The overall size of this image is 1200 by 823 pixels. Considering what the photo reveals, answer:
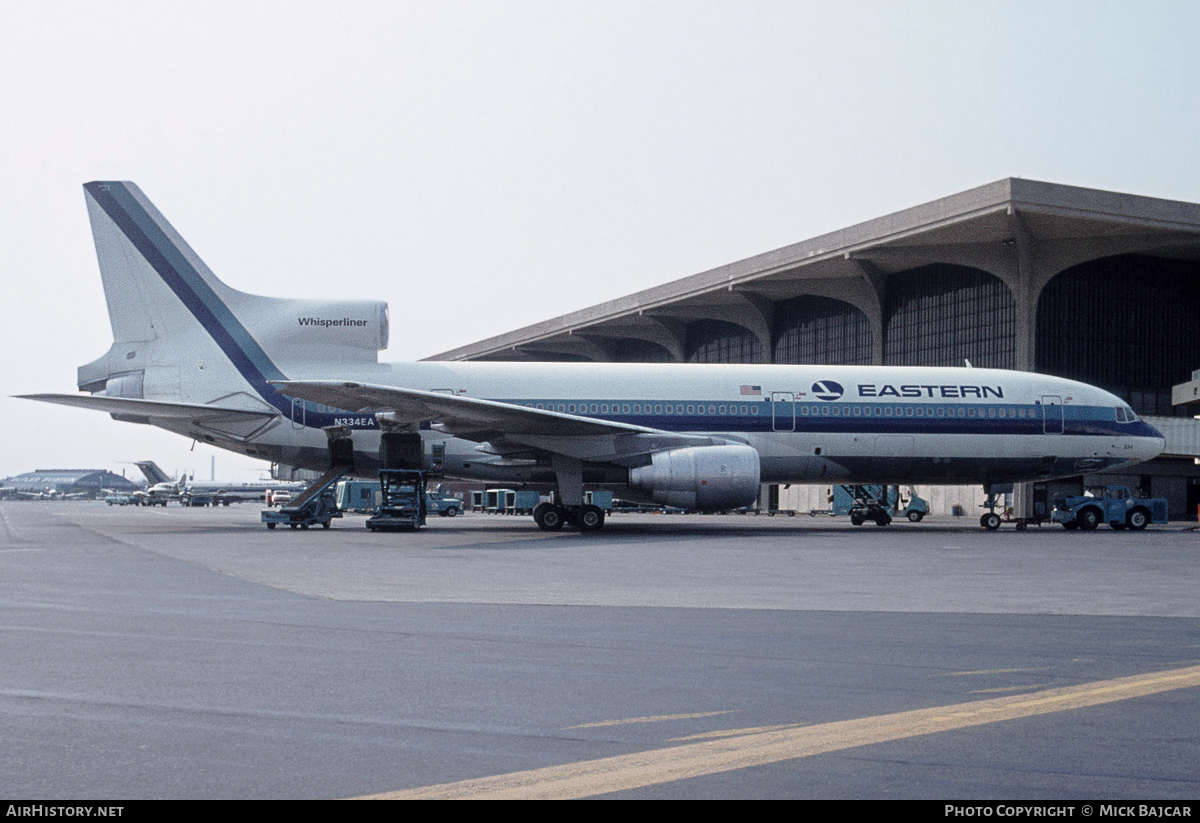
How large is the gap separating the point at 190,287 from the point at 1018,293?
118ft

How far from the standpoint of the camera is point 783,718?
5.39 metres

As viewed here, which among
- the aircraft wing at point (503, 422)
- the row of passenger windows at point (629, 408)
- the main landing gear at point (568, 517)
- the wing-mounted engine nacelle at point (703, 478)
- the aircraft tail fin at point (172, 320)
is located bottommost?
the main landing gear at point (568, 517)

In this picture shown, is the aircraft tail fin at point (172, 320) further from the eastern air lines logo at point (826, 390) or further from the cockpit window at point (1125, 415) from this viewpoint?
the cockpit window at point (1125, 415)

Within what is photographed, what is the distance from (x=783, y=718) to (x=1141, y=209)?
44.6 m

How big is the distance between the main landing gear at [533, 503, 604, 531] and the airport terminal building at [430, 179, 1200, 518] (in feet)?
84.1

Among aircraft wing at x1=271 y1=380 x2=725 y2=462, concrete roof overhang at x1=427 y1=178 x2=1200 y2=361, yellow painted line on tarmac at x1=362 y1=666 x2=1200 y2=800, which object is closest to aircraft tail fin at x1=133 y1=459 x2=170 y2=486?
concrete roof overhang at x1=427 y1=178 x2=1200 y2=361

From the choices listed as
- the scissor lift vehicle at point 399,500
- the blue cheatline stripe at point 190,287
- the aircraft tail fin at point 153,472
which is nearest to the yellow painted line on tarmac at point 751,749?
the scissor lift vehicle at point 399,500

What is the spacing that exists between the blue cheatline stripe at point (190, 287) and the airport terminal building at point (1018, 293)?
30512 mm

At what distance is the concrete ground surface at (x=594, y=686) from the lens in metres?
4.35

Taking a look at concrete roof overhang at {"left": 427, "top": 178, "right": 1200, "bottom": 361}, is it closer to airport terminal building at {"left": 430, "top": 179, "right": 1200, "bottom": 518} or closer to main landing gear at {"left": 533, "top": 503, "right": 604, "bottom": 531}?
airport terminal building at {"left": 430, "top": 179, "right": 1200, "bottom": 518}

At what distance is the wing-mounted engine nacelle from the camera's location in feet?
74.6

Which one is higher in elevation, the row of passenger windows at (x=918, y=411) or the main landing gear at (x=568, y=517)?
the row of passenger windows at (x=918, y=411)

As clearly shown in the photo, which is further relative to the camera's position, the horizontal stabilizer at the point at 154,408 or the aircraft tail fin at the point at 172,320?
the aircraft tail fin at the point at 172,320

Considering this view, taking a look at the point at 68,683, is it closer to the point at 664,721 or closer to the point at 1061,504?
the point at 664,721
